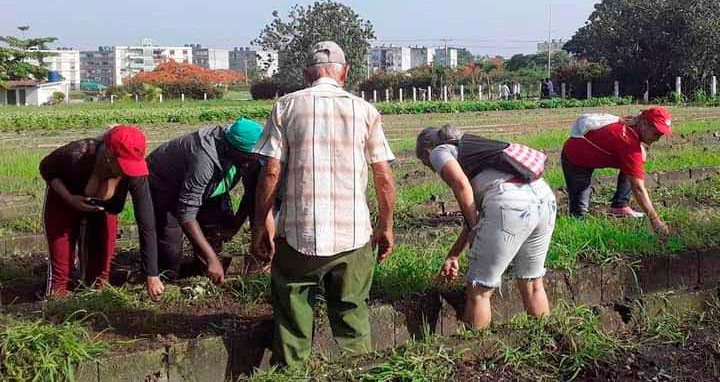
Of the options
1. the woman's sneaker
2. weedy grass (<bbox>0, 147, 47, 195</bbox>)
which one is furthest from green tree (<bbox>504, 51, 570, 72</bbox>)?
the woman's sneaker

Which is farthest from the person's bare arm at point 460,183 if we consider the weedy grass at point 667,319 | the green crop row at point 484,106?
the green crop row at point 484,106

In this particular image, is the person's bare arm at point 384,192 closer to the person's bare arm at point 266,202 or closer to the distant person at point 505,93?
the person's bare arm at point 266,202

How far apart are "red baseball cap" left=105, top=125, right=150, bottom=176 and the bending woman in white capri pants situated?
54.7 inches

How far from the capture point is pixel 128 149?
157 inches

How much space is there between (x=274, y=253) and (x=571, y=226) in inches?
110

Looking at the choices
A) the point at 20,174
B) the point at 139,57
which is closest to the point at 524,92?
the point at 20,174

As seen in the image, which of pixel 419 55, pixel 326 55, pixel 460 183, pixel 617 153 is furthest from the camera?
pixel 419 55

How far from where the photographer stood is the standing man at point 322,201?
3303mm

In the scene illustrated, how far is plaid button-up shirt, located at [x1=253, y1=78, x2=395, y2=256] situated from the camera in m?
3.29

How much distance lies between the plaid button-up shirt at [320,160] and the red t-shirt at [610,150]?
302cm

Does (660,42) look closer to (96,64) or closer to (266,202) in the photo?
(266,202)

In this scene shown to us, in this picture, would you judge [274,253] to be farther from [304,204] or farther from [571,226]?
[571,226]

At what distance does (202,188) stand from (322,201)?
1.34 meters

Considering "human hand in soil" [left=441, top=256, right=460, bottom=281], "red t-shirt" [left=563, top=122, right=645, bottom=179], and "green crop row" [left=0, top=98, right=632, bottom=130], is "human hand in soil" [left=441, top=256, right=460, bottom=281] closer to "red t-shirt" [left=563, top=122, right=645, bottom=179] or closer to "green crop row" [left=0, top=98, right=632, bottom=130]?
"red t-shirt" [left=563, top=122, right=645, bottom=179]
